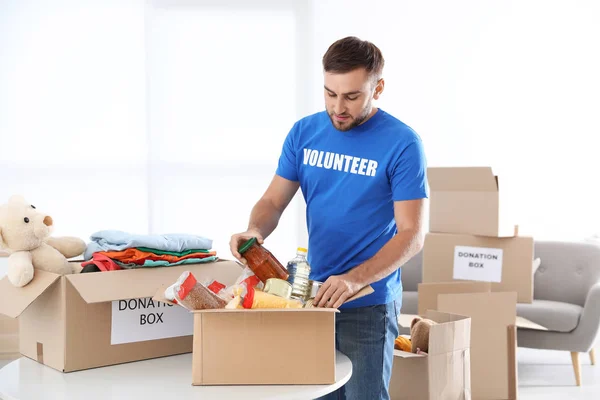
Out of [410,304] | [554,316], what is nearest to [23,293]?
[410,304]

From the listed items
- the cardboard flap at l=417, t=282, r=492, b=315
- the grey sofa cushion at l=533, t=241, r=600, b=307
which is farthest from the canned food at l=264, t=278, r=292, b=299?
the grey sofa cushion at l=533, t=241, r=600, b=307

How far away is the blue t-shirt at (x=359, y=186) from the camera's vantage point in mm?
1640

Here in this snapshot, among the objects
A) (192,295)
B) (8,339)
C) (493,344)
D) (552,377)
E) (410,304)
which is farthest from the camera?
(410,304)

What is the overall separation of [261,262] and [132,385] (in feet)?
1.20

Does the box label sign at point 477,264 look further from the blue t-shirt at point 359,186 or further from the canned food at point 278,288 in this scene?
the canned food at point 278,288

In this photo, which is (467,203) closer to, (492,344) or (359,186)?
(492,344)

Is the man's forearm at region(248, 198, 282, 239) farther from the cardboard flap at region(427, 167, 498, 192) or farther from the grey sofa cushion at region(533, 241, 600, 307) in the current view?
the grey sofa cushion at region(533, 241, 600, 307)

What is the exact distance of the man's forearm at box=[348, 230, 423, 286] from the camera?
1546 mm

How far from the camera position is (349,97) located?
1640 mm

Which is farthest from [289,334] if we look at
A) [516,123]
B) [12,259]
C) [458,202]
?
[516,123]

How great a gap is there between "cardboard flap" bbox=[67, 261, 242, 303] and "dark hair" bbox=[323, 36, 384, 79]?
1.88 feet

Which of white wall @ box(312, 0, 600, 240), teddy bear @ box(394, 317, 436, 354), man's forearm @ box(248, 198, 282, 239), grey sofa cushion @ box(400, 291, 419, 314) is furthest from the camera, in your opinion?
white wall @ box(312, 0, 600, 240)

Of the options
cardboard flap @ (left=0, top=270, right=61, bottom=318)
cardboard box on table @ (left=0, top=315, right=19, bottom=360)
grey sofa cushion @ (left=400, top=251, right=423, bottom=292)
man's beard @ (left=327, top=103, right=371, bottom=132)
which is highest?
man's beard @ (left=327, top=103, right=371, bottom=132)

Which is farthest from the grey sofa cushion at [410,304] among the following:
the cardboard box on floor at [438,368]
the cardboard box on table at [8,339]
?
the cardboard box on table at [8,339]
